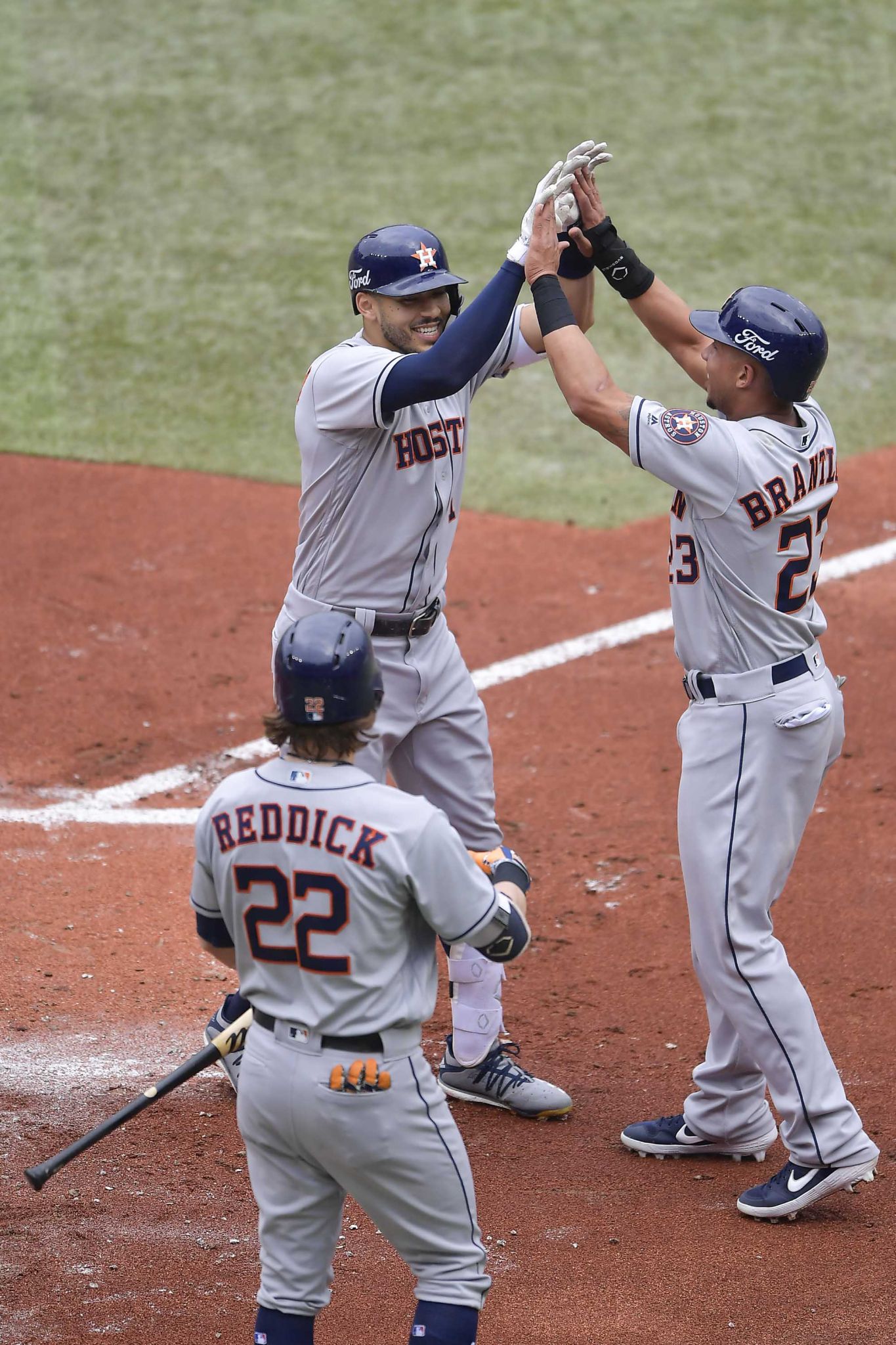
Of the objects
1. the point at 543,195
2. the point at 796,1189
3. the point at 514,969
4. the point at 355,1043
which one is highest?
the point at 543,195

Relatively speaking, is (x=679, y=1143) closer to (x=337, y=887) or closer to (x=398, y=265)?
(x=337, y=887)

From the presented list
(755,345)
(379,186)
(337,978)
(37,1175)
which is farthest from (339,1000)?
(379,186)

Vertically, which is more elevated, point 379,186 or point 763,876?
point 379,186

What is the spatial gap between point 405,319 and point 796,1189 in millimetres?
2349

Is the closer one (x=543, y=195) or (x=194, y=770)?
(x=543, y=195)

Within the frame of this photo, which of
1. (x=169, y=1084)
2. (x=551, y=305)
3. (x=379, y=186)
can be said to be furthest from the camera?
(x=379, y=186)

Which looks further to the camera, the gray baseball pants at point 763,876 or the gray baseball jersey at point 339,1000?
the gray baseball pants at point 763,876

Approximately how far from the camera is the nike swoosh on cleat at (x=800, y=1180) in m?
3.67

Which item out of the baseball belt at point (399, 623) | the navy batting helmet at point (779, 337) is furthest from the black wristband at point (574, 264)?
the baseball belt at point (399, 623)

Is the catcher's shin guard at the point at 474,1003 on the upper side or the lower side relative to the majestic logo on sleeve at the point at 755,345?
lower

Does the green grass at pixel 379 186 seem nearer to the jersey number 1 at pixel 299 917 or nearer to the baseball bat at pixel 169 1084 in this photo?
the baseball bat at pixel 169 1084

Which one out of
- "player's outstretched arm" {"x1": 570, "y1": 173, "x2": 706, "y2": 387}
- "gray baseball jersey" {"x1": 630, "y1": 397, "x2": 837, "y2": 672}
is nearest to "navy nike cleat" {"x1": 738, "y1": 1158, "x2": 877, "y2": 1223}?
"gray baseball jersey" {"x1": 630, "y1": 397, "x2": 837, "y2": 672}

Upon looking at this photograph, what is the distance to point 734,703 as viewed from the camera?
3.73 meters

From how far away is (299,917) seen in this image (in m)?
2.72
